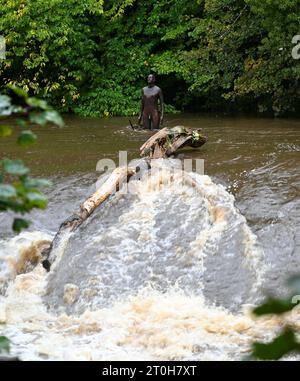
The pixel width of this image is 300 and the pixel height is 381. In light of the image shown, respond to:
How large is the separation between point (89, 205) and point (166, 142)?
208 cm

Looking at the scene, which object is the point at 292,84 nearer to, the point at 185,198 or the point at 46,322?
the point at 185,198

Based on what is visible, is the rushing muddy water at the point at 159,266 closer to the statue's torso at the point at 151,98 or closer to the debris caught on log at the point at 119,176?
the debris caught on log at the point at 119,176

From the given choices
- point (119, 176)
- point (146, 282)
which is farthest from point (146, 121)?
point (146, 282)

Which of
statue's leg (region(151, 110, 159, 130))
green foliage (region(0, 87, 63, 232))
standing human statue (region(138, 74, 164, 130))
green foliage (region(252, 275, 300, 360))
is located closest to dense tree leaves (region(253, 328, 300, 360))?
green foliage (region(252, 275, 300, 360))

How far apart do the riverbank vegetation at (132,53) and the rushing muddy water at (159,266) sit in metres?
6.15

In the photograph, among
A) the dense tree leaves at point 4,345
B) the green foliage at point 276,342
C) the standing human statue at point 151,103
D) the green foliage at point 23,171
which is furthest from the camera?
→ the standing human statue at point 151,103

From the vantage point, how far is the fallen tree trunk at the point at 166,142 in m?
9.09

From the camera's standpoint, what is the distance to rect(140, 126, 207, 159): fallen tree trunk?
9.09 metres

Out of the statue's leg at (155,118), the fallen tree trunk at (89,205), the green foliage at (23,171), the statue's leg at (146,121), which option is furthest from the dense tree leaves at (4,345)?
the statue's leg at (146,121)

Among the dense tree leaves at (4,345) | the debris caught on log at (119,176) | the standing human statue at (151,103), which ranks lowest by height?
the debris caught on log at (119,176)

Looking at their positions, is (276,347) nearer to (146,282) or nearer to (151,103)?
(146,282)

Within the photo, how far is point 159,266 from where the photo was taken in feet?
22.4

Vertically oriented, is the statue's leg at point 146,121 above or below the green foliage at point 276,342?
below

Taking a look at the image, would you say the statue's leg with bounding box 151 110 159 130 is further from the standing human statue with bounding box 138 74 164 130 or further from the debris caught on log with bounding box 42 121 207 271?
the debris caught on log with bounding box 42 121 207 271
